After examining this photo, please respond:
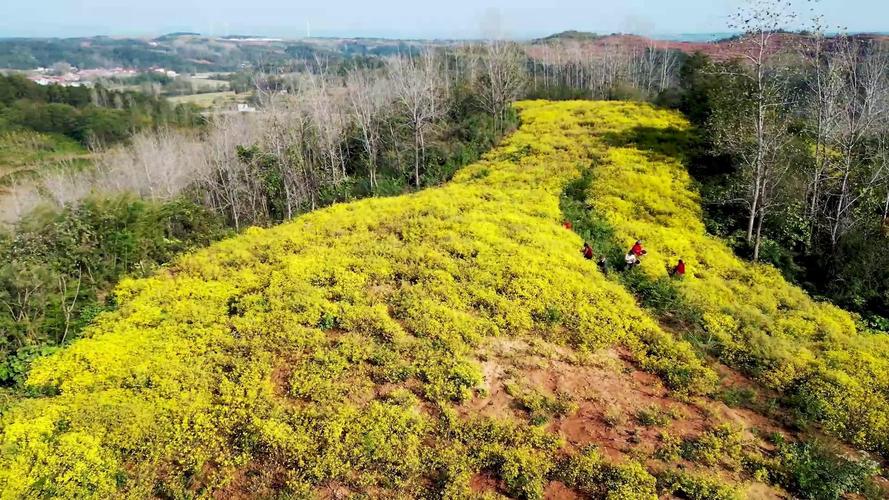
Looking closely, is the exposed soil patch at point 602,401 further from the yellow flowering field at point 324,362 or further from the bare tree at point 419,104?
the bare tree at point 419,104

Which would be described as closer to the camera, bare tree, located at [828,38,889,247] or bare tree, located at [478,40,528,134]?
bare tree, located at [828,38,889,247]

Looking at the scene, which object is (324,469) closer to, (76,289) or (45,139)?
(76,289)

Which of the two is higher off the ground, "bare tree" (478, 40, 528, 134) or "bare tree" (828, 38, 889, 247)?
"bare tree" (478, 40, 528, 134)

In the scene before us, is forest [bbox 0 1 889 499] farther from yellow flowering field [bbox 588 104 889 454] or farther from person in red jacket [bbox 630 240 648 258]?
person in red jacket [bbox 630 240 648 258]

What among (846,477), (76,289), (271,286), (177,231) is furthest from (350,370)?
(177,231)

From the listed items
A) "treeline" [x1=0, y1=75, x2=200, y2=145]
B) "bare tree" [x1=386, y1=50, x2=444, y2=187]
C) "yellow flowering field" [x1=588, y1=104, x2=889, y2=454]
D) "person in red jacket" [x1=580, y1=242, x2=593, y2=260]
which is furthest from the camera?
"treeline" [x1=0, y1=75, x2=200, y2=145]

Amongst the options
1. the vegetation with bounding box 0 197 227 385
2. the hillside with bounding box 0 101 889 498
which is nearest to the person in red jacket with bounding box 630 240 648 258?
the hillside with bounding box 0 101 889 498

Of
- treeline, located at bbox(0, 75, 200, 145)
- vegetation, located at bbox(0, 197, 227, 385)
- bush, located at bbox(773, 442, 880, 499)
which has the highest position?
treeline, located at bbox(0, 75, 200, 145)
